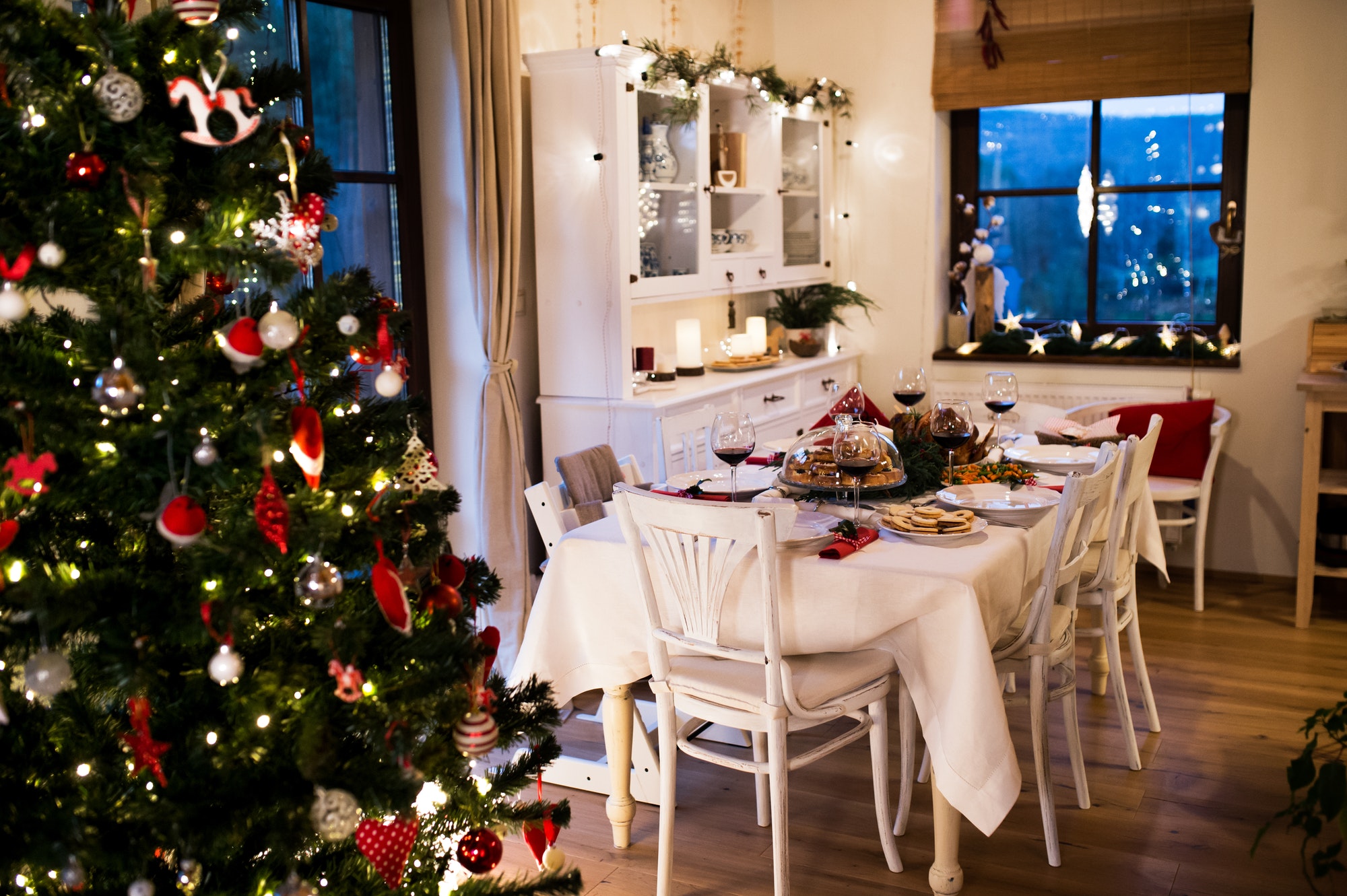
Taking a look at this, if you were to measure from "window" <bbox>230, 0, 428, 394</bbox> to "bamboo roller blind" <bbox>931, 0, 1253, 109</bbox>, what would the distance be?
8.64 feet

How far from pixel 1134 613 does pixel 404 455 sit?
7.99 feet

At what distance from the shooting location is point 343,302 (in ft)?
4.71

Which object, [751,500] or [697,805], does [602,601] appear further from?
[697,805]

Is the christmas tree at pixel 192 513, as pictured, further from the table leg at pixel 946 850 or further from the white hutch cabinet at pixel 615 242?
the white hutch cabinet at pixel 615 242

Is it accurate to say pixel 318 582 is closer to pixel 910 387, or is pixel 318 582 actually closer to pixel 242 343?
pixel 242 343

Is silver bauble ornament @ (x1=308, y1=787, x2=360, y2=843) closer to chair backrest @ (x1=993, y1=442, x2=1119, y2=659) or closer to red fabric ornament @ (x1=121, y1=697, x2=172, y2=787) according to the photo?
red fabric ornament @ (x1=121, y1=697, x2=172, y2=787)

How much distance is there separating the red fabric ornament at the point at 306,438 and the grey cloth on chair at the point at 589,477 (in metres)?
1.64

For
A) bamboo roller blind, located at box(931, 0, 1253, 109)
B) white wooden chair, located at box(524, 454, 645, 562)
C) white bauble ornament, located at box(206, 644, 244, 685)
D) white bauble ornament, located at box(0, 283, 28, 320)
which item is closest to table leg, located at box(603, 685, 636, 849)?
white wooden chair, located at box(524, 454, 645, 562)

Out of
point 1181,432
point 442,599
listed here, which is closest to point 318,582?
point 442,599

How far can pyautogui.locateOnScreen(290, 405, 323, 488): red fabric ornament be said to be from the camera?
4.59 feet

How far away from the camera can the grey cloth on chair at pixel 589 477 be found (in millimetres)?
3096

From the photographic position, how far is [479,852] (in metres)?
1.60

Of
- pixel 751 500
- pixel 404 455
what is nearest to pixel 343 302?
pixel 404 455

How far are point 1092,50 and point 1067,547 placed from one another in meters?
3.16
